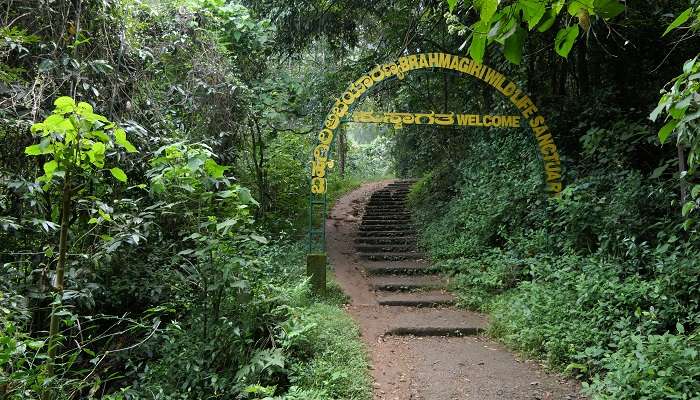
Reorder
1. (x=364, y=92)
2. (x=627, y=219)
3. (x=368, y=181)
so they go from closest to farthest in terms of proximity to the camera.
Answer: (x=627, y=219), (x=364, y=92), (x=368, y=181)

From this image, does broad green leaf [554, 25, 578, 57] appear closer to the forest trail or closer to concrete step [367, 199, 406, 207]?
the forest trail

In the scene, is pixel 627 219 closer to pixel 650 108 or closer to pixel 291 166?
pixel 650 108

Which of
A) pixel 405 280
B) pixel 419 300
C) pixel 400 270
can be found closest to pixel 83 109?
pixel 419 300

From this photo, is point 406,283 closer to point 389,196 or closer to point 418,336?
point 418,336

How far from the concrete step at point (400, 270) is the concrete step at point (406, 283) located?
13 centimetres

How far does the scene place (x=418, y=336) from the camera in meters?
5.87

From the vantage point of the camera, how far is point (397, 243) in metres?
10.3

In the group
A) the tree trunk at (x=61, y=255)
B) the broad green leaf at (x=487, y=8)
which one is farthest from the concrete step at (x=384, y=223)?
the broad green leaf at (x=487, y=8)

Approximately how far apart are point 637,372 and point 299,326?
2734mm

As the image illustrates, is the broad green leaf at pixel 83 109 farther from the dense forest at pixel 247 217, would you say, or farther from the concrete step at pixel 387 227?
the concrete step at pixel 387 227

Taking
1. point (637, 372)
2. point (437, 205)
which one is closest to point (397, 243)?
point (437, 205)

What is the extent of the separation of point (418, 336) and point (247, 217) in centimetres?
270

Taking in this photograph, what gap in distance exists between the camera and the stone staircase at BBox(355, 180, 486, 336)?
19.6 feet

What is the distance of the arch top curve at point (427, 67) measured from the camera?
21.8 feet
